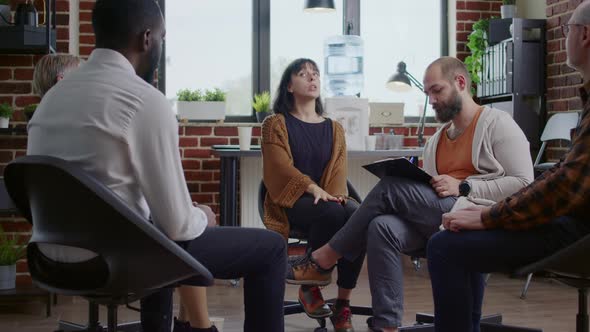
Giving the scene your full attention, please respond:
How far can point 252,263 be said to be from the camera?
2.05 m

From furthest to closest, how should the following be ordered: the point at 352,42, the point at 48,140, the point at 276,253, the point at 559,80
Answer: the point at 352,42, the point at 559,80, the point at 276,253, the point at 48,140

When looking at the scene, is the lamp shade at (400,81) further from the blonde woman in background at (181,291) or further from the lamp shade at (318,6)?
the blonde woman in background at (181,291)

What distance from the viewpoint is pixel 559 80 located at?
4887 millimetres

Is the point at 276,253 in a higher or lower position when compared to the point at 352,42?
lower

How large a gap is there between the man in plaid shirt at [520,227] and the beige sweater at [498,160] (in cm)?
55

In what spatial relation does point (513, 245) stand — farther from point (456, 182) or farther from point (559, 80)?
point (559, 80)

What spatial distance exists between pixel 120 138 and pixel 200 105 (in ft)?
11.1

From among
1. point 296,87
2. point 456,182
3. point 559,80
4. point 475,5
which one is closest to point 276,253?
point 456,182

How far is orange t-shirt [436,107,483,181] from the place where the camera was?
2.95m

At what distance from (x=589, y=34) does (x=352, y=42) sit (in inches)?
133

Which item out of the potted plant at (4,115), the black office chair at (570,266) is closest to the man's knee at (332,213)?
the black office chair at (570,266)

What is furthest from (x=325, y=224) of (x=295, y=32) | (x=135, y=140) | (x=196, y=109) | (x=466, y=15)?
(x=466, y=15)

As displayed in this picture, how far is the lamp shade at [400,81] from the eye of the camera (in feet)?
15.9

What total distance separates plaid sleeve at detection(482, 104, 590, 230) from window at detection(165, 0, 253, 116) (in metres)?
3.52
